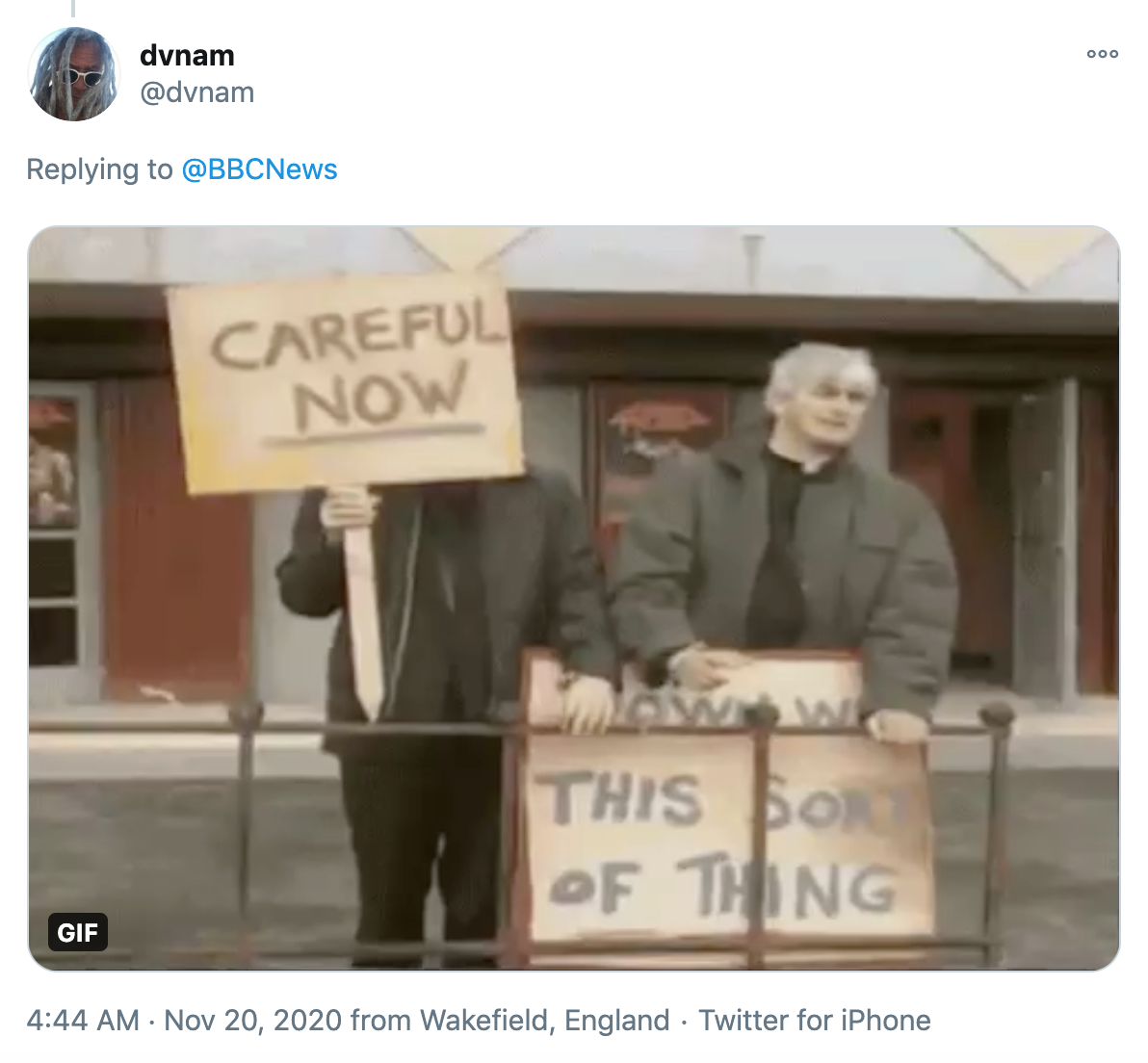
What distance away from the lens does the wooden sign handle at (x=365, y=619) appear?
3.97 feet

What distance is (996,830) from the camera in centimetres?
126

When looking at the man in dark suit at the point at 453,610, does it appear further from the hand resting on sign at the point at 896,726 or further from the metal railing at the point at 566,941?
the hand resting on sign at the point at 896,726

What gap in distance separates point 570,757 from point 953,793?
392mm

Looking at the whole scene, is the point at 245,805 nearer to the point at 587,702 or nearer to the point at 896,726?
the point at 587,702

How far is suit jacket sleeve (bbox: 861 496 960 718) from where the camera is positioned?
1230mm

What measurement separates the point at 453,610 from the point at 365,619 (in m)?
0.09

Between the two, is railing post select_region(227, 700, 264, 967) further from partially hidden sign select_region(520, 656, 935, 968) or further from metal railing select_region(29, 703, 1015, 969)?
partially hidden sign select_region(520, 656, 935, 968)
